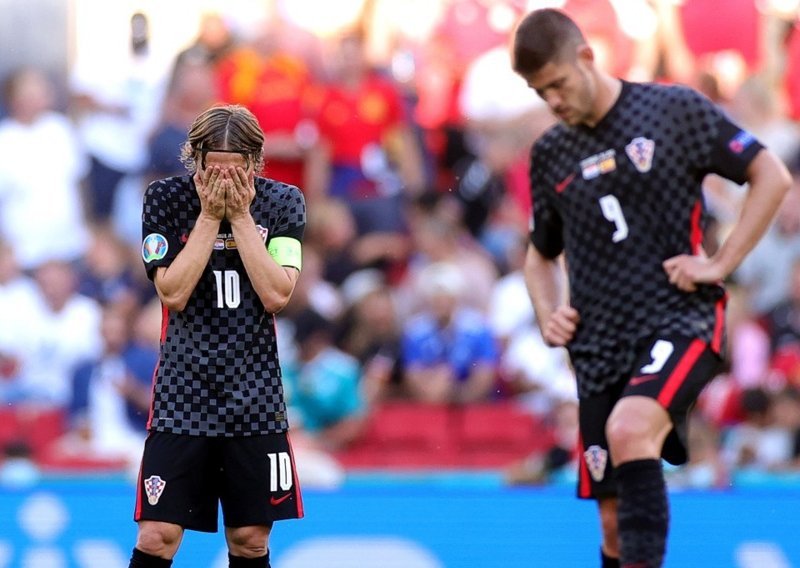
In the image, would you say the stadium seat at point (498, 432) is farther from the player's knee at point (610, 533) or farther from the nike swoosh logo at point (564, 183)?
the nike swoosh logo at point (564, 183)

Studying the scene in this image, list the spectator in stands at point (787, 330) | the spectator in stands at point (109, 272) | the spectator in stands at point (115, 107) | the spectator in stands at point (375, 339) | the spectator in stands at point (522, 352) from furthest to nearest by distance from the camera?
the spectator in stands at point (115, 107)
the spectator in stands at point (109, 272)
the spectator in stands at point (375, 339)
the spectator in stands at point (522, 352)
the spectator in stands at point (787, 330)

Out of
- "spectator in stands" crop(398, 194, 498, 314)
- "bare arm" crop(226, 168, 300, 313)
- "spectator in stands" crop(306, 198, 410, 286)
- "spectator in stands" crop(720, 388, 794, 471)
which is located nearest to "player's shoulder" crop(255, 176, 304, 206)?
"bare arm" crop(226, 168, 300, 313)

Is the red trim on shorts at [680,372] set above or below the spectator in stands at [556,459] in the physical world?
below

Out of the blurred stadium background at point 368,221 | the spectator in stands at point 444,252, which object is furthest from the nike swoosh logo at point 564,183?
the spectator in stands at point 444,252

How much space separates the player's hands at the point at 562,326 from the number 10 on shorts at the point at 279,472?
1.20 metres

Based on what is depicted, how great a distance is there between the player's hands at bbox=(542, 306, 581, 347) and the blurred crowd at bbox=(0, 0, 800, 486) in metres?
3.84

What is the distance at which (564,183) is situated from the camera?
17.8 feet

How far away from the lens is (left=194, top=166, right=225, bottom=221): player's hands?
4.71 m

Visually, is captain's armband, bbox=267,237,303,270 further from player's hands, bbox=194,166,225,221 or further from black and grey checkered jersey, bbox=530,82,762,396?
black and grey checkered jersey, bbox=530,82,762,396

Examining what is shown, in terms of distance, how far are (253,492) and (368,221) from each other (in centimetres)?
581

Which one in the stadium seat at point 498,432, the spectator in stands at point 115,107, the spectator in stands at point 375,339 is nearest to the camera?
the stadium seat at point 498,432

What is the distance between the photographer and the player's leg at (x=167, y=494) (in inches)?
189

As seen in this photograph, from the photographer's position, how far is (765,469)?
8961mm

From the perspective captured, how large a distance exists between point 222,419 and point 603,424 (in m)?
1.48
